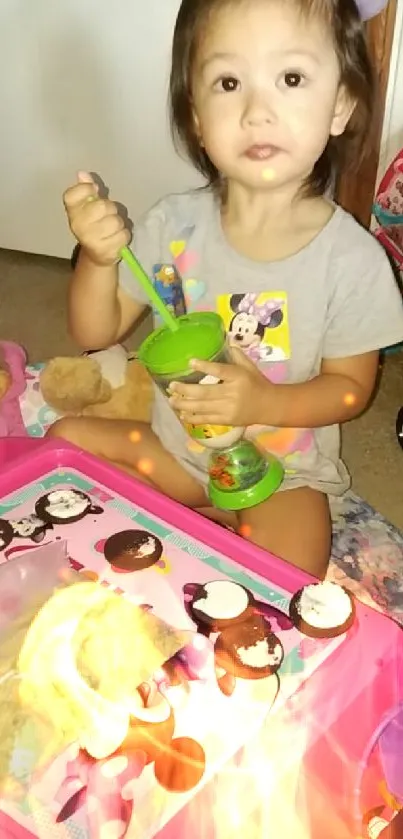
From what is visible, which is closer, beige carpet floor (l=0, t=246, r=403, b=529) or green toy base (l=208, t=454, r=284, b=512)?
green toy base (l=208, t=454, r=284, b=512)

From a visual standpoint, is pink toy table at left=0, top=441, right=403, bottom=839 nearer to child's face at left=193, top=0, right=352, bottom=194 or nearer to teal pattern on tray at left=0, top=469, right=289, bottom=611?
teal pattern on tray at left=0, top=469, right=289, bottom=611

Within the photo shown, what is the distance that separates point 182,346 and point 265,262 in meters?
0.20

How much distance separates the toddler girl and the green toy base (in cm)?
5

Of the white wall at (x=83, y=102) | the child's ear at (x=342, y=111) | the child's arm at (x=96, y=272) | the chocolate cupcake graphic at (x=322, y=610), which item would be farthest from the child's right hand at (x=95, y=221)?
the white wall at (x=83, y=102)

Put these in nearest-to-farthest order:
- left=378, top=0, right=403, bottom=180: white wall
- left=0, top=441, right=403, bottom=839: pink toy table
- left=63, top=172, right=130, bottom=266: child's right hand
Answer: left=0, top=441, right=403, bottom=839: pink toy table, left=63, top=172, right=130, bottom=266: child's right hand, left=378, top=0, right=403, bottom=180: white wall

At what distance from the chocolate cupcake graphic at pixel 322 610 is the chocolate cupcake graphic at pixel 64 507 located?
0.63 feet

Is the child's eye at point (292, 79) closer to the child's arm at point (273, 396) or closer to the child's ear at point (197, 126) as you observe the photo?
the child's ear at point (197, 126)

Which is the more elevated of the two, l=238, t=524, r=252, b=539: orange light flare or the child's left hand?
the child's left hand

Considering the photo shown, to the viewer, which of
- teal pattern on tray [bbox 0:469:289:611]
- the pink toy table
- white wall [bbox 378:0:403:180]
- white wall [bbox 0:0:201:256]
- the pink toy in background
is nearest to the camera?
the pink toy table

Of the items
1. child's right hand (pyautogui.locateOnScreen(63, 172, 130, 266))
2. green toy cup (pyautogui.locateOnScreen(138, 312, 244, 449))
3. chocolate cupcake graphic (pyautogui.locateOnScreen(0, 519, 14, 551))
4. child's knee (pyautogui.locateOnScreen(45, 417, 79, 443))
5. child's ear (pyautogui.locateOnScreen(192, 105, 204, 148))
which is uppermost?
child's ear (pyautogui.locateOnScreen(192, 105, 204, 148))

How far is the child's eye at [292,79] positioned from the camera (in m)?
0.78

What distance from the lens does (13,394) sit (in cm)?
112

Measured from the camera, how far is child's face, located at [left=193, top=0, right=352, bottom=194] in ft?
2.51

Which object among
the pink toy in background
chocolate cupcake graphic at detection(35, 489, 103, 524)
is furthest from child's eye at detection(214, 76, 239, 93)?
the pink toy in background
